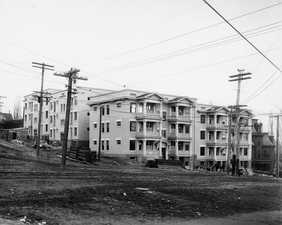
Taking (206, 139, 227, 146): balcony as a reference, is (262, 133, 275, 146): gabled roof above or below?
above

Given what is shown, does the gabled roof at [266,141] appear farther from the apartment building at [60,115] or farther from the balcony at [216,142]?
the apartment building at [60,115]

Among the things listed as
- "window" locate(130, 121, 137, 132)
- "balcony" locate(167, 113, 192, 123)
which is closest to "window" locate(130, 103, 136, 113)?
"window" locate(130, 121, 137, 132)

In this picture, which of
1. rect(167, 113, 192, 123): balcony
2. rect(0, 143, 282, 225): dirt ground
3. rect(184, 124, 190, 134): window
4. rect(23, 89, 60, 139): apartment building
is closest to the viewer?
rect(0, 143, 282, 225): dirt ground

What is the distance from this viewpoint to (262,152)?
92375mm

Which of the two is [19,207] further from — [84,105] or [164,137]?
[84,105]

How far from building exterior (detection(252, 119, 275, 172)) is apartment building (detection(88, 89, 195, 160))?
87.7 feet

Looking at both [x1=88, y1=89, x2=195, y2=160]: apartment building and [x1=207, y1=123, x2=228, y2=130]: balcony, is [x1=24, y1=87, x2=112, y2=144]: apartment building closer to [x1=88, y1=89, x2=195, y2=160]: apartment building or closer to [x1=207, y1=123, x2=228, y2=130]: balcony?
[x1=88, y1=89, x2=195, y2=160]: apartment building

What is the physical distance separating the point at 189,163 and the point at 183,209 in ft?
184

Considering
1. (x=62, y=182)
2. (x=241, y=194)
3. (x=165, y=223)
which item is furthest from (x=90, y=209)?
(x=241, y=194)

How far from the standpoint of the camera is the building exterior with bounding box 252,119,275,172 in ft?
299

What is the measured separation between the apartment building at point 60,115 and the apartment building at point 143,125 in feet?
14.4

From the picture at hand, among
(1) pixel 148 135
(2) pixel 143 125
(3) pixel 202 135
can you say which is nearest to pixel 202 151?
(3) pixel 202 135

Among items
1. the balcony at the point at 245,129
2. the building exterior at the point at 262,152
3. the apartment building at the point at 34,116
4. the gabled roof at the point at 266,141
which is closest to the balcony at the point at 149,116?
the balcony at the point at 245,129

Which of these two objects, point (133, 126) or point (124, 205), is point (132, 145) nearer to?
point (133, 126)
